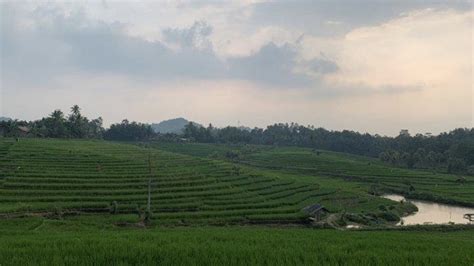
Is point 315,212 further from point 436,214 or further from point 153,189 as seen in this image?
point 436,214

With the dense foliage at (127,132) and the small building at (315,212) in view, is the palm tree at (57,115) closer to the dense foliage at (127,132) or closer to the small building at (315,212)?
the dense foliage at (127,132)

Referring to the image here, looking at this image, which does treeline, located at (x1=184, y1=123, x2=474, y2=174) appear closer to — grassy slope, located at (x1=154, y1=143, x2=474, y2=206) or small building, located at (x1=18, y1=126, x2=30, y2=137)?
grassy slope, located at (x1=154, y1=143, x2=474, y2=206)

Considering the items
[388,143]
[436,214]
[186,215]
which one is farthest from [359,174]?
[388,143]

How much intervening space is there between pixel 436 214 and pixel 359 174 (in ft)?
108

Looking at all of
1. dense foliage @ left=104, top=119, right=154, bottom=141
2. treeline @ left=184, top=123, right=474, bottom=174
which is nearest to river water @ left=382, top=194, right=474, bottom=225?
treeline @ left=184, top=123, right=474, bottom=174

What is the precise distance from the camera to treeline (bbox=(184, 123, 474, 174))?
349 feet

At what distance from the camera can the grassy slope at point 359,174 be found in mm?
67000

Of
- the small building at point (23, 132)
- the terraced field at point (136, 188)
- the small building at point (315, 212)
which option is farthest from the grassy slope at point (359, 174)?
the small building at point (23, 132)

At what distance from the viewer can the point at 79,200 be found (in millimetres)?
39531

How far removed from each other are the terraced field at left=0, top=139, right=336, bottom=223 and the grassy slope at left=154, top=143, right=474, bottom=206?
693 inches

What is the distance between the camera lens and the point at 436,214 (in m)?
54.1

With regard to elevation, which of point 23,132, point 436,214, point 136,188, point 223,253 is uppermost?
point 23,132

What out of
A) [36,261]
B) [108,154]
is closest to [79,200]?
[108,154]

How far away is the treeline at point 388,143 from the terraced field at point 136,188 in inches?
2275
